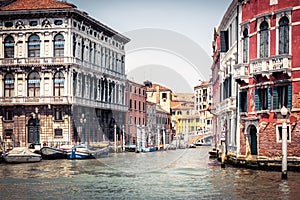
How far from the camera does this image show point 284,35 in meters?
18.5

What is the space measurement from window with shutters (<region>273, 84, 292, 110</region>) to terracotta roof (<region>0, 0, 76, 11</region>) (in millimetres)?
19874

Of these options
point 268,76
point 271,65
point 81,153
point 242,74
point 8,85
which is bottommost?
point 81,153

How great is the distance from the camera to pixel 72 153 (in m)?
30.3

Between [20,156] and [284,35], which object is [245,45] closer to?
[284,35]

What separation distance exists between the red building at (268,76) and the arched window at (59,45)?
1704cm

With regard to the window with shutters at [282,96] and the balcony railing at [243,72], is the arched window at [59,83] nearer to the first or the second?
the balcony railing at [243,72]

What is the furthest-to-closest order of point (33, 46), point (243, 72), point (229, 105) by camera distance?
point (33, 46)
point (229, 105)
point (243, 72)

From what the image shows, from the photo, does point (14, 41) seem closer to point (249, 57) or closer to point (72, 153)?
point (72, 153)

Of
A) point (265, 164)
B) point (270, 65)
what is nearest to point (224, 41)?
point (270, 65)

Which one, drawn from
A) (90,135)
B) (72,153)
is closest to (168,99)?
(90,135)

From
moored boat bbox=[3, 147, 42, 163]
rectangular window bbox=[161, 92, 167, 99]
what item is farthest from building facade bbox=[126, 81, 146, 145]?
moored boat bbox=[3, 147, 42, 163]

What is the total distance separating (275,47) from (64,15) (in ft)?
63.3

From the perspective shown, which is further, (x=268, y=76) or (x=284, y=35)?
(x=268, y=76)

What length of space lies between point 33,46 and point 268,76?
66.9 feet
